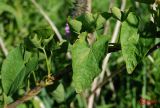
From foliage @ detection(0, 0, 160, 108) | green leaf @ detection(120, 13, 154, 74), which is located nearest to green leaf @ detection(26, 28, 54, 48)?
foliage @ detection(0, 0, 160, 108)

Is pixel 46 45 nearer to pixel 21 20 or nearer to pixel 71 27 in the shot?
pixel 71 27

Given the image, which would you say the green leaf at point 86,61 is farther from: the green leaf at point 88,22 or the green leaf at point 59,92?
the green leaf at point 59,92

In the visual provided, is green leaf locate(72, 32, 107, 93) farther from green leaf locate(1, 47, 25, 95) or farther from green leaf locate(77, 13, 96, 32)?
green leaf locate(1, 47, 25, 95)

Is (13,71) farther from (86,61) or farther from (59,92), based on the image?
(59,92)

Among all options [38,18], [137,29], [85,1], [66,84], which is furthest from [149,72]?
[137,29]

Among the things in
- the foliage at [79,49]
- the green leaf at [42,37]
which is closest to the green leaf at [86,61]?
the foliage at [79,49]

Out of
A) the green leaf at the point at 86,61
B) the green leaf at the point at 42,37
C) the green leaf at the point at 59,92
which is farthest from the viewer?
the green leaf at the point at 59,92
